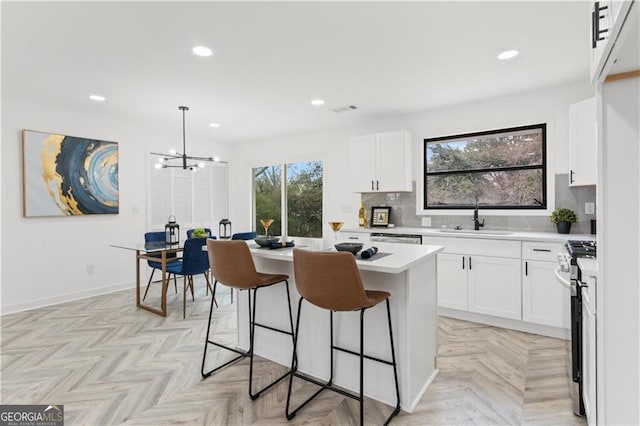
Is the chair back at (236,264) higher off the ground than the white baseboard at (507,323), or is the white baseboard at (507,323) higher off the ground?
the chair back at (236,264)

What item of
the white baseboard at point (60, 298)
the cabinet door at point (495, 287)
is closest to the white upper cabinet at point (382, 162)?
the cabinet door at point (495, 287)

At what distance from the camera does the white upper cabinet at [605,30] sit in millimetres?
970

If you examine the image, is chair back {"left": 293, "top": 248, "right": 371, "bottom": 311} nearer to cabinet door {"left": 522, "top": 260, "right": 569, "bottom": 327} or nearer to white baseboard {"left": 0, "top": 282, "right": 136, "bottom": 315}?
cabinet door {"left": 522, "top": 260, "right": 569, "bottom": 327}

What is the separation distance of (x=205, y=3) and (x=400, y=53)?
1516mm

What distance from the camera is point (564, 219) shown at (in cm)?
339

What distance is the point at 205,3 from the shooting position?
6.73 ft

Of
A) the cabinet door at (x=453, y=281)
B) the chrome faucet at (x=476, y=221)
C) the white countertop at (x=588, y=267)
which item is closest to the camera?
the white countertop at (x=588, y=267)

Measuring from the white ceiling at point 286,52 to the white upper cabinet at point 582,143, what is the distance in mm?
350

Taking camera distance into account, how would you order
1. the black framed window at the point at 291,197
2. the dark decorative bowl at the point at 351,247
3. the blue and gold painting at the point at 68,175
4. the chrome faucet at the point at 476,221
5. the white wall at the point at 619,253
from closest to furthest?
the white wall at the point at 619,253 < the dark decorative bowl at the point at 351,247 < the chrome faucet at the point at 476,221 < the blue and gold painting at the point at 68,175 < the black framed window at the point at 291,197

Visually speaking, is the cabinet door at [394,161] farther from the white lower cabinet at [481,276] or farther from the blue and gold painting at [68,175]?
the blue and gold painting at [68,175]

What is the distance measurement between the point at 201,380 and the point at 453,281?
2.58 metres

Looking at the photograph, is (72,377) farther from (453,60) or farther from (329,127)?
(329,127)

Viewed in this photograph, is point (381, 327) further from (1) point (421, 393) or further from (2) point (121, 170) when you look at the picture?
(2) point (121, 170)

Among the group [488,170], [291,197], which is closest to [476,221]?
[488,170]
